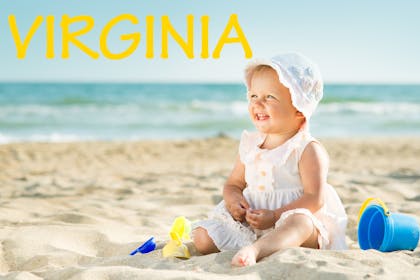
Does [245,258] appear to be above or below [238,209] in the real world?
below

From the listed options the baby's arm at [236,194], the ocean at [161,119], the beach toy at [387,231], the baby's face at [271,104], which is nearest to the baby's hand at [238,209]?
the baby's arm at [236,194]

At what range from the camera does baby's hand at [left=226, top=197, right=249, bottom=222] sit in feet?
9.54

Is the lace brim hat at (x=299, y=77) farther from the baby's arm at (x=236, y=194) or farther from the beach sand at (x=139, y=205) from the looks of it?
the beach sand at (x=139, y=205)

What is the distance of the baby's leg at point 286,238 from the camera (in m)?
2.54

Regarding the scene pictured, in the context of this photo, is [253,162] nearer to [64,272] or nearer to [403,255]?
[403,255]

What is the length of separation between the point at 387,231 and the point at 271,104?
35.1 inches

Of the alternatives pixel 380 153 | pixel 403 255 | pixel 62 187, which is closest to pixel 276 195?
pixel 403 255

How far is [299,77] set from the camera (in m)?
2.79

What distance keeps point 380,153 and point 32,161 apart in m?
5.31

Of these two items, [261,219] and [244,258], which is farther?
[261,219]

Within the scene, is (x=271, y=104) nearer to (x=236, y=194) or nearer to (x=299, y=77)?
(x=299, y=77)

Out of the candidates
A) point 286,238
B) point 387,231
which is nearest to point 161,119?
point 387,231

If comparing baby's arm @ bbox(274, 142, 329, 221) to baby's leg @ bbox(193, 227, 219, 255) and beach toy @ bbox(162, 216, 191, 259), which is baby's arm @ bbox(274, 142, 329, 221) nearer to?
baby's leg @ bbox(193, 227, 219, 255)

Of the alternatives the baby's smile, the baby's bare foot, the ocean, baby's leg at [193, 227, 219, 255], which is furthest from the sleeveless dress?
the ocean
